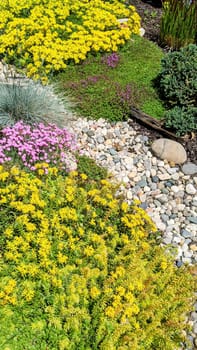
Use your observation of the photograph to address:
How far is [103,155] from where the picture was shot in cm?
623

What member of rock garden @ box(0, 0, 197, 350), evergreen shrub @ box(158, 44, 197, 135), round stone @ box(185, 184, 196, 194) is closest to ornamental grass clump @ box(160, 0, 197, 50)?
rock garden @ box(0, 0, 197, 350)

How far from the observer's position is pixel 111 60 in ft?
24.9

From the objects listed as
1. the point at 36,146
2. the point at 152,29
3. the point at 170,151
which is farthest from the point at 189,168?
the point at 152,29

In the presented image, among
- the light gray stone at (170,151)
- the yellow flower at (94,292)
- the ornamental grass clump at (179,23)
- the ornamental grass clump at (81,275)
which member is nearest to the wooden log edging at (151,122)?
the light gray stone at (170,151)

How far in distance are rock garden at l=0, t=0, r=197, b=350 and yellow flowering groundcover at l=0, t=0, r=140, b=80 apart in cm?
2

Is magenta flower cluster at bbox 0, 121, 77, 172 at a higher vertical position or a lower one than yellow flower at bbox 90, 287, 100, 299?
higher

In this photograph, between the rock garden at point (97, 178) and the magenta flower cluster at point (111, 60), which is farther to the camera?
the magenta flower cluster at point (111, 60)

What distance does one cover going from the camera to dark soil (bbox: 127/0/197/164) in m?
6.50

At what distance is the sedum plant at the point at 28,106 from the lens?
599 centimetres

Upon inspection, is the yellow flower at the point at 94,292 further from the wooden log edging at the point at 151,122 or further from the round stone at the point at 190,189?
the wooden log edging at the point at 151,122

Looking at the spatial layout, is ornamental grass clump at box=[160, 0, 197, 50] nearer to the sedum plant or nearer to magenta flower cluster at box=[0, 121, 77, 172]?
the sedum plant

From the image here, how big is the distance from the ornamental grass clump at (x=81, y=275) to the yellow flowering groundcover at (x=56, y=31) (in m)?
2.63

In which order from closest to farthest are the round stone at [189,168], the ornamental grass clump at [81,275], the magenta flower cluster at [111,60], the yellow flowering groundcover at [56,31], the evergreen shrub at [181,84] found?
1. the ornamental grass clump at [81,275]
2. the round stone at [189,168]
3. the evergreen shrub at [181,84]
4. the yellow flowering groundcover at [56,31]
5. the magenta flower cluster at [111,60]

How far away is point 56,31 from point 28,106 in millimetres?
2261
